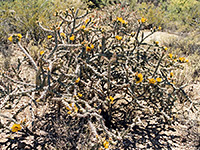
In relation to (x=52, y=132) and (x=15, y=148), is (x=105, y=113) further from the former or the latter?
(x=15, y=148)

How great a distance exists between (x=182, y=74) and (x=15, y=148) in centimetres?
373

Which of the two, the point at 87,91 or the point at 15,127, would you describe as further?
the point at 87,91

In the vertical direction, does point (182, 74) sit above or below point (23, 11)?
below

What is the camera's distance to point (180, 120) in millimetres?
2936

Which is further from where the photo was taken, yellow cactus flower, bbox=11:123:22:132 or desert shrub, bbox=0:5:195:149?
desert shrub, bbox=0:5:195:149

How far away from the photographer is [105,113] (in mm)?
2812

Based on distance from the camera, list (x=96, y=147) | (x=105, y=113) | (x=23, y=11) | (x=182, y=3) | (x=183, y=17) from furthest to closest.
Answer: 1. (x=182, y=3)
2. (x=183, y=17)
3. (x=23, y=11)
4. (x=105, y=113)
5. (x=96, y=147)

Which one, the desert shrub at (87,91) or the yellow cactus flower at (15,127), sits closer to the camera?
the yellow cactus flower at (15,127)

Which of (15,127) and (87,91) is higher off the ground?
(87,91)

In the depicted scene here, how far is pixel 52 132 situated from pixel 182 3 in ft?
37.8

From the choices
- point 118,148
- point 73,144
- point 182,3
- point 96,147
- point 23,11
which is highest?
point 182,3

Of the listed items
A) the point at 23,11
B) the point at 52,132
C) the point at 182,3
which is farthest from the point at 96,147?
the point at 182,3

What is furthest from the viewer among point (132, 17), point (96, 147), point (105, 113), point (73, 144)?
point (132, 17)

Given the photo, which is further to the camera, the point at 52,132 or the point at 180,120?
the point at 180,120
